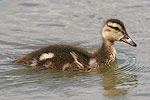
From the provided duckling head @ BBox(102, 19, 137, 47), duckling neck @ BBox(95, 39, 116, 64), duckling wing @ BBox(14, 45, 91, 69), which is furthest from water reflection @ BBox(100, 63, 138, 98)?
duckling head @ BBox(102, 19, 137, 47)

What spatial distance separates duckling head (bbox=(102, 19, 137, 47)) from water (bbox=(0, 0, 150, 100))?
42cm

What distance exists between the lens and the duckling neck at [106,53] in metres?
6.59

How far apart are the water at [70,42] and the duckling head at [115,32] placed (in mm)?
419

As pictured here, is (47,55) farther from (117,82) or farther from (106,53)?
(117,82)

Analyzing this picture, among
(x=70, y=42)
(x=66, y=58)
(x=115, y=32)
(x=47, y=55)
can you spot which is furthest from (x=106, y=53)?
(x=70, y=42)

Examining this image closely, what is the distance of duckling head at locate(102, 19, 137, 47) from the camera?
6.59 m

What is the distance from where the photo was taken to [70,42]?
7855mm

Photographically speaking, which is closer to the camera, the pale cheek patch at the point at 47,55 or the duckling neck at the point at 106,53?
the pale cheek patch at the point at 47,55

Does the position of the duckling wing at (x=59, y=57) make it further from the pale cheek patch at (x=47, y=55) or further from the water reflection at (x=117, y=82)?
the water reflection at (x=117, y=82)

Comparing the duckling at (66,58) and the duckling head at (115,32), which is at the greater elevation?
the duckling head at (115,32)

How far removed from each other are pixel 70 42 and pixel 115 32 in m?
1.42

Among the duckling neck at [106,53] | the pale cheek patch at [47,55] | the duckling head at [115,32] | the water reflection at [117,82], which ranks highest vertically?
the duckling head at [115,32]

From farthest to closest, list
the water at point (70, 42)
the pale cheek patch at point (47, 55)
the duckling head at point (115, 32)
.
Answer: the duckling head at point (115, 32) → the pale cheek patch at point (47, 55) → the water at point (70, 42)


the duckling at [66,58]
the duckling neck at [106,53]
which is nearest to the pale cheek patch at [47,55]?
the duckling at [66,58]
